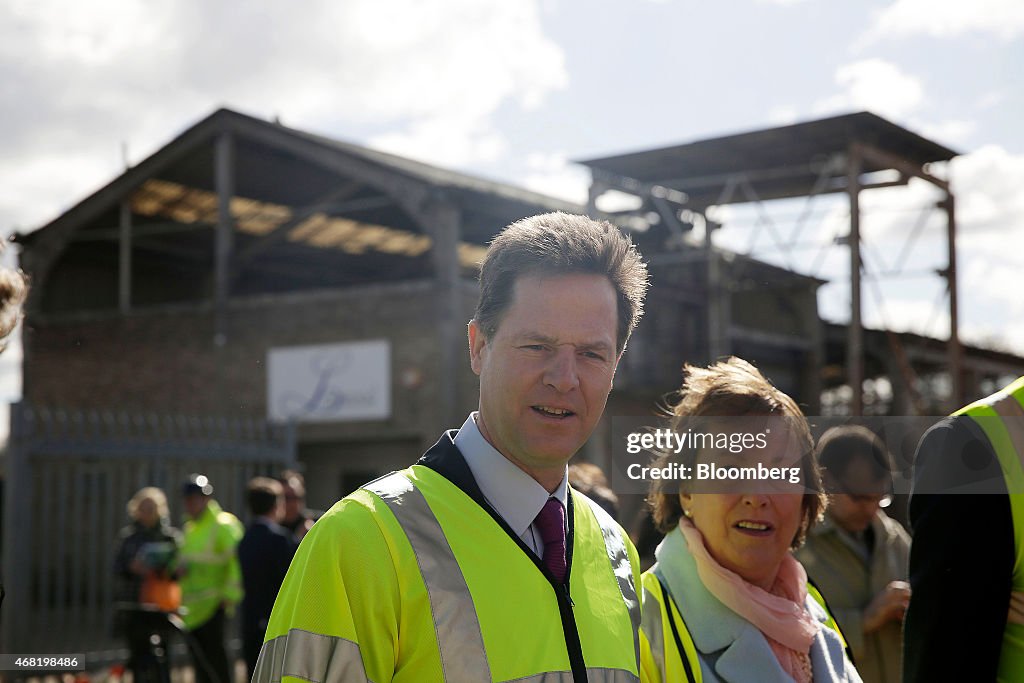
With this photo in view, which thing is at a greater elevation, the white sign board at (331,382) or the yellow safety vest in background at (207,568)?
the white sign board at (331,382)

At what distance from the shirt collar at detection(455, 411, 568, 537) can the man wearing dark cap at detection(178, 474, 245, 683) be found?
706 cm

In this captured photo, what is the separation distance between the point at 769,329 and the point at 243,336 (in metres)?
11.0

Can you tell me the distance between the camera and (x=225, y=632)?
28.9 ft

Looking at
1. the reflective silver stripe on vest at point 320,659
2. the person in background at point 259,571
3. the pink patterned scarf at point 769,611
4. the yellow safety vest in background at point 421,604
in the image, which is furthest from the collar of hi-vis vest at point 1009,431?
the person in background at point 259,571

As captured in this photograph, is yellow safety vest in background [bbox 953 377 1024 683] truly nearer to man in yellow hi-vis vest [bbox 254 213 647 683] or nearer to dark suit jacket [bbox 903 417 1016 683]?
dark suit jacket [bbox 903 417 1016 683]

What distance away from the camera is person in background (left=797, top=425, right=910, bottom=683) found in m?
3.88

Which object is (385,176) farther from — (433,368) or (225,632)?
(225,632)

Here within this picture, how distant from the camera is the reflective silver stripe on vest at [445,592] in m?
1.82

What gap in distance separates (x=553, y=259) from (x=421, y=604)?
71 centimetres

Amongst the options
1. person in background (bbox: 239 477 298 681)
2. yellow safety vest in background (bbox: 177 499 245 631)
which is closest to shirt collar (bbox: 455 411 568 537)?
person in background (bbox: 239 477 298 681)

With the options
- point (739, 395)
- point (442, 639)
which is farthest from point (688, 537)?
point (442, 639)

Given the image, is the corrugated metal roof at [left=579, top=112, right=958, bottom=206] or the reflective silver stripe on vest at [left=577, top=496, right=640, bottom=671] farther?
the corrugated metal roof at [left=579, top=112, right=958, bottom=206]

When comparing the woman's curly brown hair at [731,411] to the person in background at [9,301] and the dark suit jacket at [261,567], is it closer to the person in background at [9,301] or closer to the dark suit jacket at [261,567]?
the person in background at [9,301]

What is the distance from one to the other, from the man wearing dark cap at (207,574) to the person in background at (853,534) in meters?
5.89
